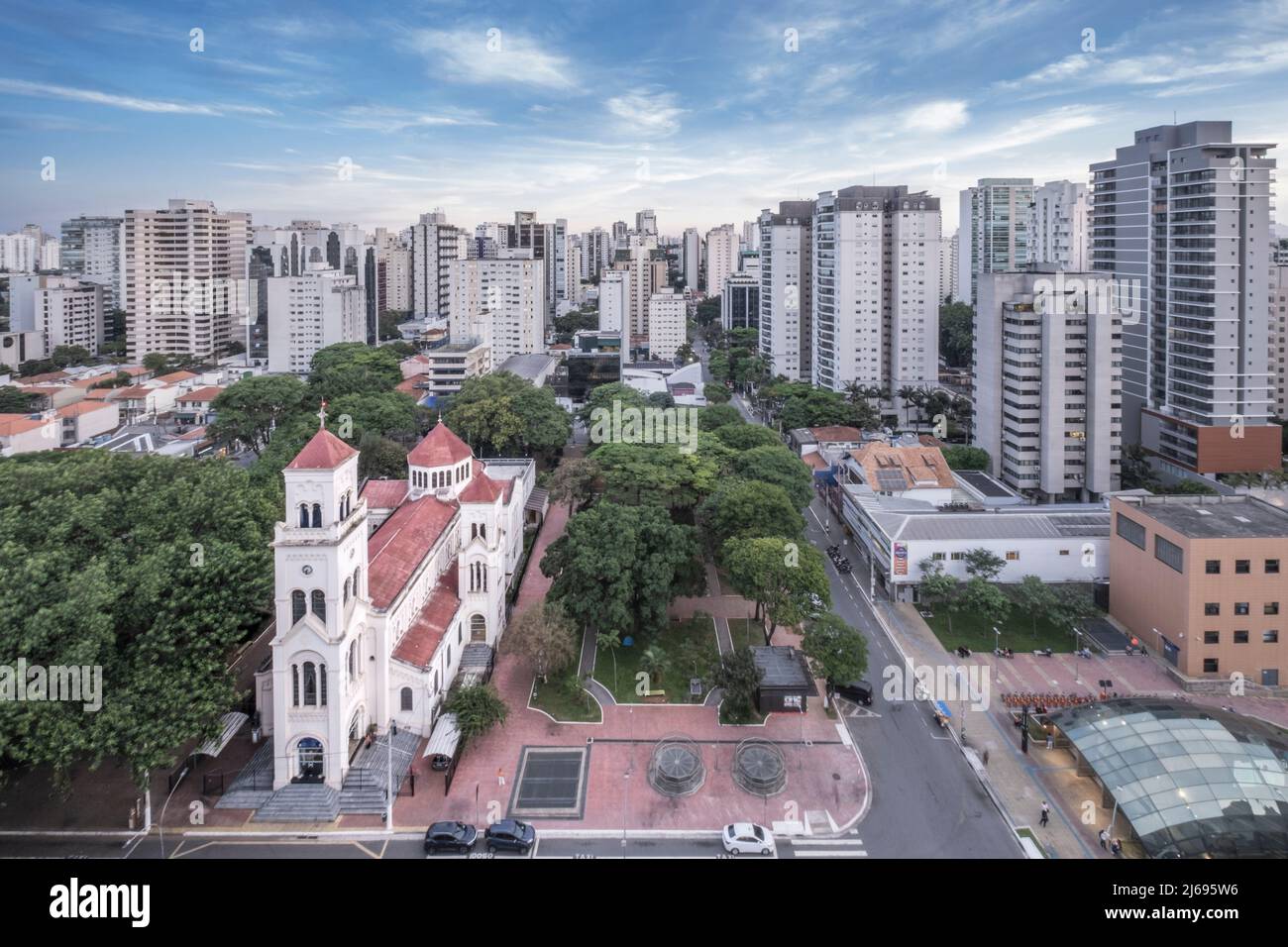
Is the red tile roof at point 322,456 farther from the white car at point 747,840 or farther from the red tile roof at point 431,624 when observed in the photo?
the white car at point 747,840

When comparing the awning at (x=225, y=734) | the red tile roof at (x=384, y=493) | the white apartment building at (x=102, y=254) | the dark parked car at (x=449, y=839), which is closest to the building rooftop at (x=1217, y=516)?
the dark parked car at (x=449, y=839)

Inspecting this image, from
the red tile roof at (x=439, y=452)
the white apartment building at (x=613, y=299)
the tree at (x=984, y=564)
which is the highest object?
the white apartment building at (x=613, y=299)

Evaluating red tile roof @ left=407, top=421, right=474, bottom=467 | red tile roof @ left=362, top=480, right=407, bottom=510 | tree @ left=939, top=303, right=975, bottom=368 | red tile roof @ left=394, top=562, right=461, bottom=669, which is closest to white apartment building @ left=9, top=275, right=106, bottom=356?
red tile roof @ left=362, top=480, right=407, bottom=510

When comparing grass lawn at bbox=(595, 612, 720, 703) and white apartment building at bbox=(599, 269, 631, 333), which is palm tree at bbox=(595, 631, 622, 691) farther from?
white apartment building at bbox=(599, 269, 631, 333)

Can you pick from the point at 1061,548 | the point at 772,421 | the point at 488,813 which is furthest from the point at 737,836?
the point at 772,421

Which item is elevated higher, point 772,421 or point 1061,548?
point 772,421

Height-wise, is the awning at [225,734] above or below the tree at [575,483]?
below

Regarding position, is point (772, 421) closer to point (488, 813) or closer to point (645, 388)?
point (645, 388)
